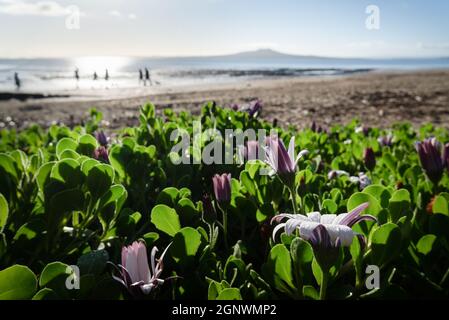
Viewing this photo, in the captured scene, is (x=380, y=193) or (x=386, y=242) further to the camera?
(x=380, y=193)

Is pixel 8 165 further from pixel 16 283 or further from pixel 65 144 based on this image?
pixel 16 283

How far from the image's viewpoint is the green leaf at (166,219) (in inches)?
51.3

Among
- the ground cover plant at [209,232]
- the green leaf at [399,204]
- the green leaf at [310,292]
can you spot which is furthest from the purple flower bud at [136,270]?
the green leaf at [399,204]

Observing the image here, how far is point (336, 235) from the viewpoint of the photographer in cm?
99

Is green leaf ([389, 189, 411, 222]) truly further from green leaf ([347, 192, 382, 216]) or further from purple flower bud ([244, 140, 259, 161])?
purple flower bud ([244, 140, 259, 161])

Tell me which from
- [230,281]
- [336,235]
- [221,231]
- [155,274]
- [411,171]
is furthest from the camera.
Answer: [411,171]

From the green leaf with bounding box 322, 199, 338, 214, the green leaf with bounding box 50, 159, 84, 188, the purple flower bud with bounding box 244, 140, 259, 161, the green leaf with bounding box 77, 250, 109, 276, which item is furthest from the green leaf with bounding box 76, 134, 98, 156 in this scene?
the green leaf with bounding box 322, 199, 338, 214

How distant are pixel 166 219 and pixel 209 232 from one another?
0.27m

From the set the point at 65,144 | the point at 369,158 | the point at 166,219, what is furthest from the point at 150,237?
the point at 369,158

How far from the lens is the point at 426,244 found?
3.94ft

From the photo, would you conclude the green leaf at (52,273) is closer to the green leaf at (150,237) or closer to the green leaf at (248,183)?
the green leaf at (150,237)
